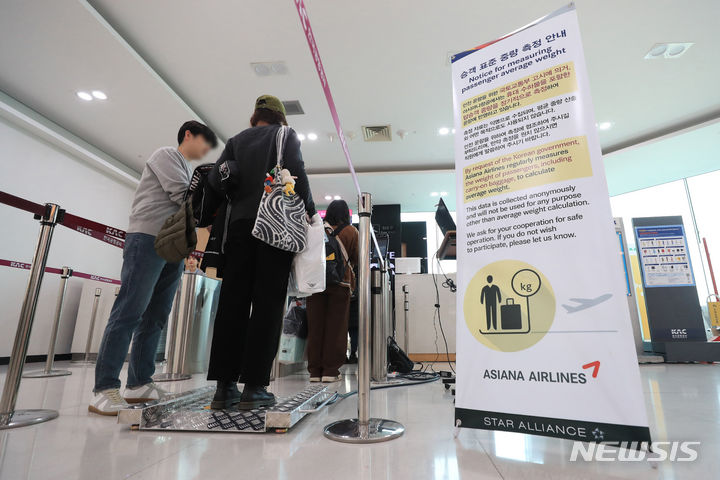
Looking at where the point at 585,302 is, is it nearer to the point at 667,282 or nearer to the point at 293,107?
the point at 667,282

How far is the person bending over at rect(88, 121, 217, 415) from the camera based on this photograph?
156cm

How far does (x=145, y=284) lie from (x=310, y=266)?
76 centimetres

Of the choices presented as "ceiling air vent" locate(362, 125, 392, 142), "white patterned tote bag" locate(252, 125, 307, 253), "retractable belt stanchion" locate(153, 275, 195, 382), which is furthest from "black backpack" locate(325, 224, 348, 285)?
"ceiling air vent" locate(362, 125, 392, 142)

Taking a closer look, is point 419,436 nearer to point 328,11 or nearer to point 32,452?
A: point 32,452

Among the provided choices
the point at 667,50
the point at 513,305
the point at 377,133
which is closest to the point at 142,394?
the point at 513,305

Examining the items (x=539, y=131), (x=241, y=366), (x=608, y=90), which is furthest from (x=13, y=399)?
(x=608, y=90)

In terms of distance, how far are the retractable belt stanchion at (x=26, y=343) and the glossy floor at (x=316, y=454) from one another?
10cm

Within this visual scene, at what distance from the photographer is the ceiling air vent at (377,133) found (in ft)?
18.9

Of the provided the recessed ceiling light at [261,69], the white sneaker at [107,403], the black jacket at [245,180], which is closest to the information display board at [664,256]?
the black jacket at [245,180]

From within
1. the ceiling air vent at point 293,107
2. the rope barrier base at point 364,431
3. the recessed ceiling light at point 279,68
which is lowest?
the rope barrier base at point 364,431

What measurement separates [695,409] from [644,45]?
13.9 feet

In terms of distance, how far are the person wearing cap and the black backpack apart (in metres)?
1.07

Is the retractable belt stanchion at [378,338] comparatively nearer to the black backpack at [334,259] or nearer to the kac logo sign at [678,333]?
the black backpack at [334,259]

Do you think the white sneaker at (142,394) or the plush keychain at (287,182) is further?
the white sneaker at (142,394)
